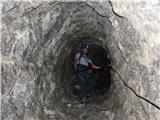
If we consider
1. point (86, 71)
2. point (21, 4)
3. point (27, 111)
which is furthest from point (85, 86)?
point (21, 4)

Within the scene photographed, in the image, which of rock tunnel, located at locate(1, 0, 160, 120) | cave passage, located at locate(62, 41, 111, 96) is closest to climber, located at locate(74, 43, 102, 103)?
cave passage, located at locate(62, 41, 111, 96)

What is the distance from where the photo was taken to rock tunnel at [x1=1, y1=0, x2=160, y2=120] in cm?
641

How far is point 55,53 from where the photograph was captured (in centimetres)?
988

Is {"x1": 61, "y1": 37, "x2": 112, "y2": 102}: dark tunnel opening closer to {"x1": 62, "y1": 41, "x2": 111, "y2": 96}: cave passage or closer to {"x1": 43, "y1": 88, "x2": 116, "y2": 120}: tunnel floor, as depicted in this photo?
{"x1": 62, "y1": 41, "x2": 111, "y2": 96}: cave passage

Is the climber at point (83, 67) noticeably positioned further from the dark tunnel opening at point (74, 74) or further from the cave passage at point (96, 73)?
the cave passage at point (96, 73)

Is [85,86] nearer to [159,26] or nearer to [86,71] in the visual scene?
[86,71]

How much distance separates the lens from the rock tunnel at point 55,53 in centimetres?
641

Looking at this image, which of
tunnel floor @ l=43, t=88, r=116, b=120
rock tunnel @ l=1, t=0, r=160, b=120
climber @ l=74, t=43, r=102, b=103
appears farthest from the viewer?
climber @ l=74, t=43, r=102, b=103

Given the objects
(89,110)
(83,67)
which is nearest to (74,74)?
(83,67)

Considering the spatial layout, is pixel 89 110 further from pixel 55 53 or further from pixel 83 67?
pixel 55 53

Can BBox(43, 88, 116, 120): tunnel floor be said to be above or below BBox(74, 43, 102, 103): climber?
below

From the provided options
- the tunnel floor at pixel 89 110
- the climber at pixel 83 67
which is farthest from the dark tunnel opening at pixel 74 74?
the tunnel floor at pixel 89 110

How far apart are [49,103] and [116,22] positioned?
3328 millimetres

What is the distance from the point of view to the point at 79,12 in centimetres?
935
